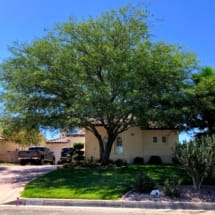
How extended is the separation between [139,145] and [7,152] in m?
14.6

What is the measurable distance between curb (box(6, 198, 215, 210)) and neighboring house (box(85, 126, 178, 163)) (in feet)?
62.6

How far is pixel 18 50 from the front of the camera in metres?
26.0

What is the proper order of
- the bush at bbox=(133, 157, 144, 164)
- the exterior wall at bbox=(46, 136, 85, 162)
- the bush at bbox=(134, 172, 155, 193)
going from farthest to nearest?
the exterior wall at bbox=(46, 136, 85, 162) → the bush at bbox=(133, 157, 144, 164) → the bush at bbox=(134, 172, 155, 193)

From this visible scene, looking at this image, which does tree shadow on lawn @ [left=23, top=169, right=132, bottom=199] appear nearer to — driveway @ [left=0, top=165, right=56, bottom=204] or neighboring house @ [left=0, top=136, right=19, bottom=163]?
driveway @ [left=0, top=165, right=56, bottom=204]

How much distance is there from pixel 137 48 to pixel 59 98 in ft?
19.1

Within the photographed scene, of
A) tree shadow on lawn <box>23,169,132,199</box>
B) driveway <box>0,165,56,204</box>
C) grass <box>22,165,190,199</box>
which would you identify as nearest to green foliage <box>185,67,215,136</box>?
grass <box>22,165,190,199</box>

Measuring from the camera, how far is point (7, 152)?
138ft

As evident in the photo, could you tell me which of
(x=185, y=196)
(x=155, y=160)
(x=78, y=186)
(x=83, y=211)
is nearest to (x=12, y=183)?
(x=78, y=186)

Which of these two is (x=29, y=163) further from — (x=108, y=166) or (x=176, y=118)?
(x=176, y=118)

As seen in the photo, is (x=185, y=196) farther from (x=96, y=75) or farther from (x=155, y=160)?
(x=155, y=160)

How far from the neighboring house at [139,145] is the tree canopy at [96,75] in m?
9.80

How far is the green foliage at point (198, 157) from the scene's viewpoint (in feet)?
55.4

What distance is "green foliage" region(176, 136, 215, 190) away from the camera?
16891mm

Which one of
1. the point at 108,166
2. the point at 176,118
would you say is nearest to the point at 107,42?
the point at 176,118
